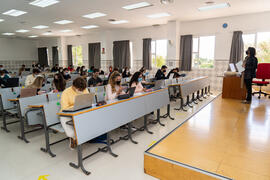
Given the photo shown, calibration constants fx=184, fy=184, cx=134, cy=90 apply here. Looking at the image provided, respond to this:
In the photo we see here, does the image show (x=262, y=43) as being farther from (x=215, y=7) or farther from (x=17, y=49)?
(x=17, y=49)

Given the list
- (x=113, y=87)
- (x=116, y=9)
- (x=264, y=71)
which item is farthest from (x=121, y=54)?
(x=113, y=87)

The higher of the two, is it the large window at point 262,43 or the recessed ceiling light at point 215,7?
the recessed ceiling light at point 215,7

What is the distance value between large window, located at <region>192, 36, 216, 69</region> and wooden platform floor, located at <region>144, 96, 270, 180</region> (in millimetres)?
4933

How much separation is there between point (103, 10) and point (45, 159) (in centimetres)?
516

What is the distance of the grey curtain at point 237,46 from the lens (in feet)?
23.4

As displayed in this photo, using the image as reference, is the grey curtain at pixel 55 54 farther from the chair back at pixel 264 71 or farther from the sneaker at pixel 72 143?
the chair back at pixel 264 71

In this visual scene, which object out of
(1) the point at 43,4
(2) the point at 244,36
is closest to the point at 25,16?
(1) the point at 43,4

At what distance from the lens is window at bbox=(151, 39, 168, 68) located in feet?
30.6

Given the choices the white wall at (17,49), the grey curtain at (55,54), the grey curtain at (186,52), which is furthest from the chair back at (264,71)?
the white wall at (17,49)

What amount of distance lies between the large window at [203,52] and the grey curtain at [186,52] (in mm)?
Answer: 297

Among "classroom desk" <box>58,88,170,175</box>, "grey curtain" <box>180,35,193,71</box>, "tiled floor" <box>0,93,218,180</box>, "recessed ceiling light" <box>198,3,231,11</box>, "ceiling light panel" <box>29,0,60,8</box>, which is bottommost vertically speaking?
"tiled floor" <box>0,93,218,180</box>

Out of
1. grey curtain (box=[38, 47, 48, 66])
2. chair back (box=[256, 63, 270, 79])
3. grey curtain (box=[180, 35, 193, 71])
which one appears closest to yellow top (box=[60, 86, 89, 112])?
chair back (box=[256, 63, 270, 79])

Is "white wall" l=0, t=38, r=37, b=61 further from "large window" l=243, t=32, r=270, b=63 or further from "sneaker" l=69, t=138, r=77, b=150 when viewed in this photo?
"large window" l=243, t=32, r=270, b=63

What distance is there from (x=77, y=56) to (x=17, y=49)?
16.3 ft
